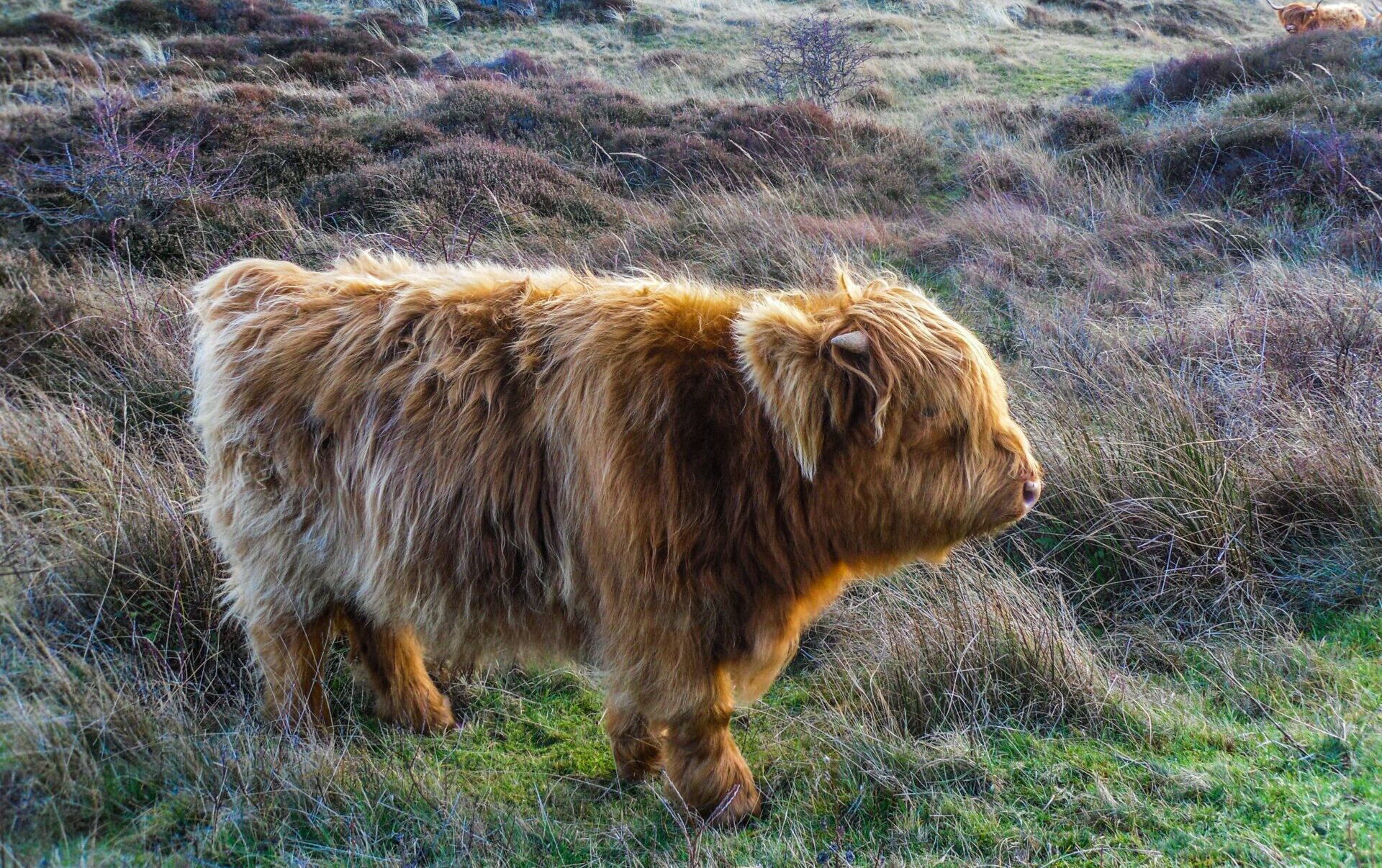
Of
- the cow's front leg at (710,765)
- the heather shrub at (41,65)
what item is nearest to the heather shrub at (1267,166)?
the cow's front leg at (710,765)

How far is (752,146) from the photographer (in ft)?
34.4

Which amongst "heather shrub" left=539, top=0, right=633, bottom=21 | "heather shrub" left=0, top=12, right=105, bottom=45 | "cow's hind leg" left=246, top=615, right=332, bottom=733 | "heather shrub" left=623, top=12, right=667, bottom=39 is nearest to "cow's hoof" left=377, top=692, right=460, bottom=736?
"cow's hind leg" left=246, top=615, right=332, bottom=733

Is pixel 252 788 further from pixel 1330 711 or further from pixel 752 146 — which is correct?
pixel 752 146

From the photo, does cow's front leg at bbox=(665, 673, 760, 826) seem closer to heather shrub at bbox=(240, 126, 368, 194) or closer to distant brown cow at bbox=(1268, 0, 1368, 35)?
heather shrub at bbox=(240, 126, 368, 194)

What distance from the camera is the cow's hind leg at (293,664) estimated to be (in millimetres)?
3043

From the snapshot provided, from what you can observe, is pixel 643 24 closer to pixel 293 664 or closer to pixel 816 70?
pixel 816 70

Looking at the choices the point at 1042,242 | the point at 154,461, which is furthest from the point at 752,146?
the point at 154,461

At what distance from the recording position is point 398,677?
334cm

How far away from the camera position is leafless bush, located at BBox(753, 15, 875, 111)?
548 inches

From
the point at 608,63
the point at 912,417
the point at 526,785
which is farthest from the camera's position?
the point at 608,63

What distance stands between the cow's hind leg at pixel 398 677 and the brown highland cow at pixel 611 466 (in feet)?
1.01

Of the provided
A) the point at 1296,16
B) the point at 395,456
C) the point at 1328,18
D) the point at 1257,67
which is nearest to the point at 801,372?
the point at 395,456

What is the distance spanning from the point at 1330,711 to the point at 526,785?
2.44 metres

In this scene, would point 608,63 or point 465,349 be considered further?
point 608,63
